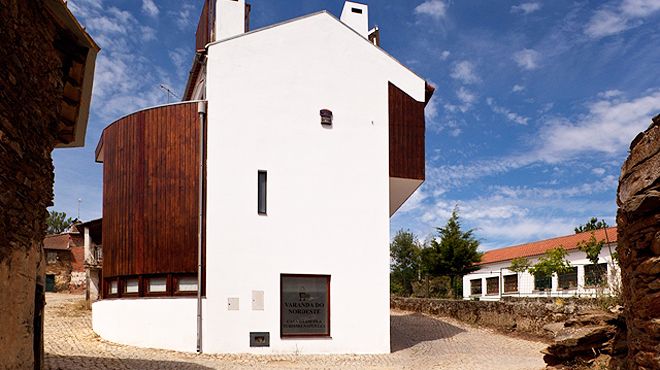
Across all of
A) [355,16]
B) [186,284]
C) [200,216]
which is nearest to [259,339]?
[186,284]

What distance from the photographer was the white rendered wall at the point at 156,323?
1410 centimetres

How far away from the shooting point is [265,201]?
15039 millimetres

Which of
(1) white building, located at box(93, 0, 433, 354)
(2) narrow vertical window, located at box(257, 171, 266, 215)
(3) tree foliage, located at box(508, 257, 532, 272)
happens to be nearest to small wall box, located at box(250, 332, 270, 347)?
(1) white building, located at box(93, 0, 433, 354)

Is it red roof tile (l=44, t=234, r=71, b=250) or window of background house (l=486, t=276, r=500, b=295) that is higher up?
red roof tile (l=44, t=234, r=71, b=250)

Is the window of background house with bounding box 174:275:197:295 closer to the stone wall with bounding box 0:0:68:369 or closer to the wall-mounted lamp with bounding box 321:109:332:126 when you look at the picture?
the wall-mounted lamp with bounding box 321:109:332:126

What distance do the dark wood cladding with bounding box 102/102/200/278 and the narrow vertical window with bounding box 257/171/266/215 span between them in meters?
1.65

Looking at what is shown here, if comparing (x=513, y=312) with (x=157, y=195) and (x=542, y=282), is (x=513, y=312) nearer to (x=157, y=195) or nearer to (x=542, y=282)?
(x=157, y=195)

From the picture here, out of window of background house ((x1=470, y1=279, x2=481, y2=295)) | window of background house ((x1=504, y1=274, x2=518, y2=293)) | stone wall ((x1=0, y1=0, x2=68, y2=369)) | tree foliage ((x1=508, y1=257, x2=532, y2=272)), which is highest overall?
stone wall ((x1=0, y1=0, x2=68, y2=369))

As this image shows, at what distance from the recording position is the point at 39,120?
21.5 ft

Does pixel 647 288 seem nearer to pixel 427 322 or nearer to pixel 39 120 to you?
pixel 39 120

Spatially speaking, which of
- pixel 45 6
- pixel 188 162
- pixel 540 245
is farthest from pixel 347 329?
pixel 540 245

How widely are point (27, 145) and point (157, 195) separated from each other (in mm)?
8814

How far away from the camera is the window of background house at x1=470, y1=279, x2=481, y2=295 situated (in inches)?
1801

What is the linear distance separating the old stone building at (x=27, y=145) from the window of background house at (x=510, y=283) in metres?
36.7
